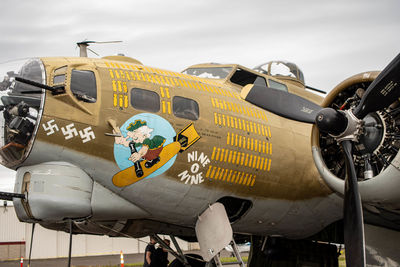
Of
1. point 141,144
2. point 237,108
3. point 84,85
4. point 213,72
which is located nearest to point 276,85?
point 213,72

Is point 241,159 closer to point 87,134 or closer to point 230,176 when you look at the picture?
point 230,176

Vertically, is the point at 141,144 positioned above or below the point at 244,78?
below

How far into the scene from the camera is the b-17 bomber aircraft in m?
7.35

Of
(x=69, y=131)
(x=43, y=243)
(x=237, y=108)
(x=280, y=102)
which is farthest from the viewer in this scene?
(x=43, y=243)

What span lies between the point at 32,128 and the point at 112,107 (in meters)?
1.14

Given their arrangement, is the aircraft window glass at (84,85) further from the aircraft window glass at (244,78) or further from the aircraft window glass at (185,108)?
the aircraft window glass at (244,78)

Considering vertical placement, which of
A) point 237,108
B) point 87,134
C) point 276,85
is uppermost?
point 276,85

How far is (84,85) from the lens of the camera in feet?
24.9

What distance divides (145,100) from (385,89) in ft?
11.5

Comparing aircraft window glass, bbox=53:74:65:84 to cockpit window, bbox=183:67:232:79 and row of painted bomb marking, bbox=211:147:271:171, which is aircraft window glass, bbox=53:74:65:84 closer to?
row of painted bomb marking, bbox=211:147:271:171

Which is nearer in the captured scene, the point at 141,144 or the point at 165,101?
the point at 141,144

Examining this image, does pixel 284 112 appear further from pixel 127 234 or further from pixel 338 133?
pixel 127 234

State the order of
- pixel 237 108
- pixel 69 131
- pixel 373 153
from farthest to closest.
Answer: pixel 237 108
pixel 373 153
pixel 69 131

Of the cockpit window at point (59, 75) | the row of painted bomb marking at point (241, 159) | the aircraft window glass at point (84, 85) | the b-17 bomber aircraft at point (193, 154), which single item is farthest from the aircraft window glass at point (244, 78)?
the cockpit window at point (59, 75)
